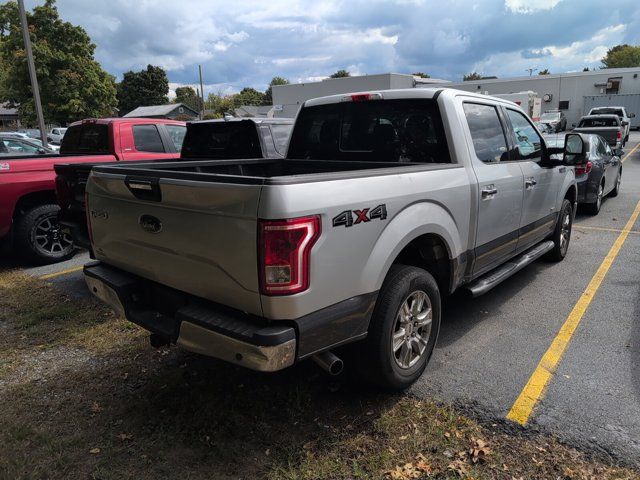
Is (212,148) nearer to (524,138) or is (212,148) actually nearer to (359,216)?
(524,138)

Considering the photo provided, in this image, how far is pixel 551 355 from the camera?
3.74 metres

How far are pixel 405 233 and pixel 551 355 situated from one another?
183 centimetres

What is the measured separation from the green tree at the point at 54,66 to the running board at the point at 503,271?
31.1 metres

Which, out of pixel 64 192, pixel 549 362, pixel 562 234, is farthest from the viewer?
pixel 562 234

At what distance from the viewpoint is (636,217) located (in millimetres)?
8789

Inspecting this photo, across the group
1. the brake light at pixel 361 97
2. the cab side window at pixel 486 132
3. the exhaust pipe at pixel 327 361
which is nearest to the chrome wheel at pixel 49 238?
the brake light at pixel 361 97

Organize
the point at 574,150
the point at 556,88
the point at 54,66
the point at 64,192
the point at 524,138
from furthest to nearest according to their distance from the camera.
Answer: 1. the point at 556,88
2. the point at 54,66
3. the point at 64,192
4. the point at 574,150
5. the point at 524,138

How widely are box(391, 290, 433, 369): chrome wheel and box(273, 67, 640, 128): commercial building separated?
34.3m

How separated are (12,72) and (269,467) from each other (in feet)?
110

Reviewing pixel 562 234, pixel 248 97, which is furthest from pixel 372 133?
pixel 248 97

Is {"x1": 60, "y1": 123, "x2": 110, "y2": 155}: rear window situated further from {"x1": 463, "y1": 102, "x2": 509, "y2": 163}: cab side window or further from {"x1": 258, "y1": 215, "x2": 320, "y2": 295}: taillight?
{"x1": 258, "y1": 215, "x2": 320, "y2": 295}: taillight

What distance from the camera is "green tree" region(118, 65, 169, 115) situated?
85625 millimetres

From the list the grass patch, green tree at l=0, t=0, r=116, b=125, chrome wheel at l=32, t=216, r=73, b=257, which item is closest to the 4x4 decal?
the grass patch

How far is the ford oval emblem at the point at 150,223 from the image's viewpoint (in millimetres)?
2736
